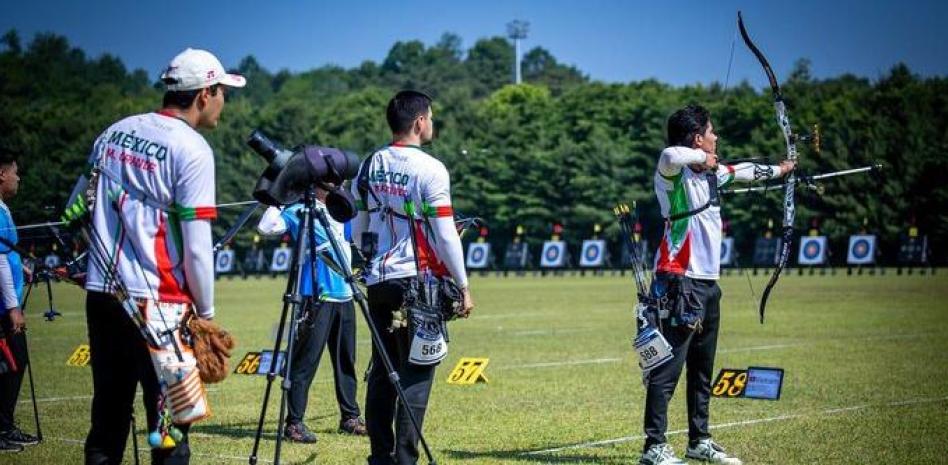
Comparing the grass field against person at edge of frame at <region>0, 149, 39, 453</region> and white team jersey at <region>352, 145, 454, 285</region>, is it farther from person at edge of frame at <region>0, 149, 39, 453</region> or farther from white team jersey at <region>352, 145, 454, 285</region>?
white team jersey at <region>352, 145, 454, 285</region>

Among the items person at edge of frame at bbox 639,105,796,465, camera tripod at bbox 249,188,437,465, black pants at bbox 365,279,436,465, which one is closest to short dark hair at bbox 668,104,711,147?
person at edge of frame at bbox 639,105,796,465

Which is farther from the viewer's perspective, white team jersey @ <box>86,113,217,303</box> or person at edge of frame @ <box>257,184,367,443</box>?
person at edge of frame @ <box>257,184,367,443</box>

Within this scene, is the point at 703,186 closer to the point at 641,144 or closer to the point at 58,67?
the point at 641,144

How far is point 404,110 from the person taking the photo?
8609 millimetres

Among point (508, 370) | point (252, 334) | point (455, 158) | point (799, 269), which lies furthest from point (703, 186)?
point (455, 158)

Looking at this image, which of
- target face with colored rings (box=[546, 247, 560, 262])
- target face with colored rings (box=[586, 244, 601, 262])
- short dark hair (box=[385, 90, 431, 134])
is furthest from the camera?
target face with colored rings (box=[546, 247, 560, 262])

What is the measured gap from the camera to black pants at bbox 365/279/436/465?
8328 millimetres

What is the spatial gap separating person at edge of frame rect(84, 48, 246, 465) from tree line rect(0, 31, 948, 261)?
22.1 metres

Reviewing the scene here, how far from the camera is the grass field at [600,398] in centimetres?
1045

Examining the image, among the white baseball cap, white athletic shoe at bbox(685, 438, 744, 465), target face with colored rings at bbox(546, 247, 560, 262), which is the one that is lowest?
white athletic shoe at bbox(685, 438, 744, 465)

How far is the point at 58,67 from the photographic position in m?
124

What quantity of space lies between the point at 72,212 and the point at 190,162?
2.48 feet

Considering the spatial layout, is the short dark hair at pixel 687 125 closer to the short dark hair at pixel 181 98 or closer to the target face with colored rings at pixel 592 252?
the short dark hair at pixel 181 98

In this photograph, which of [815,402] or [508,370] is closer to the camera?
[815,402]
